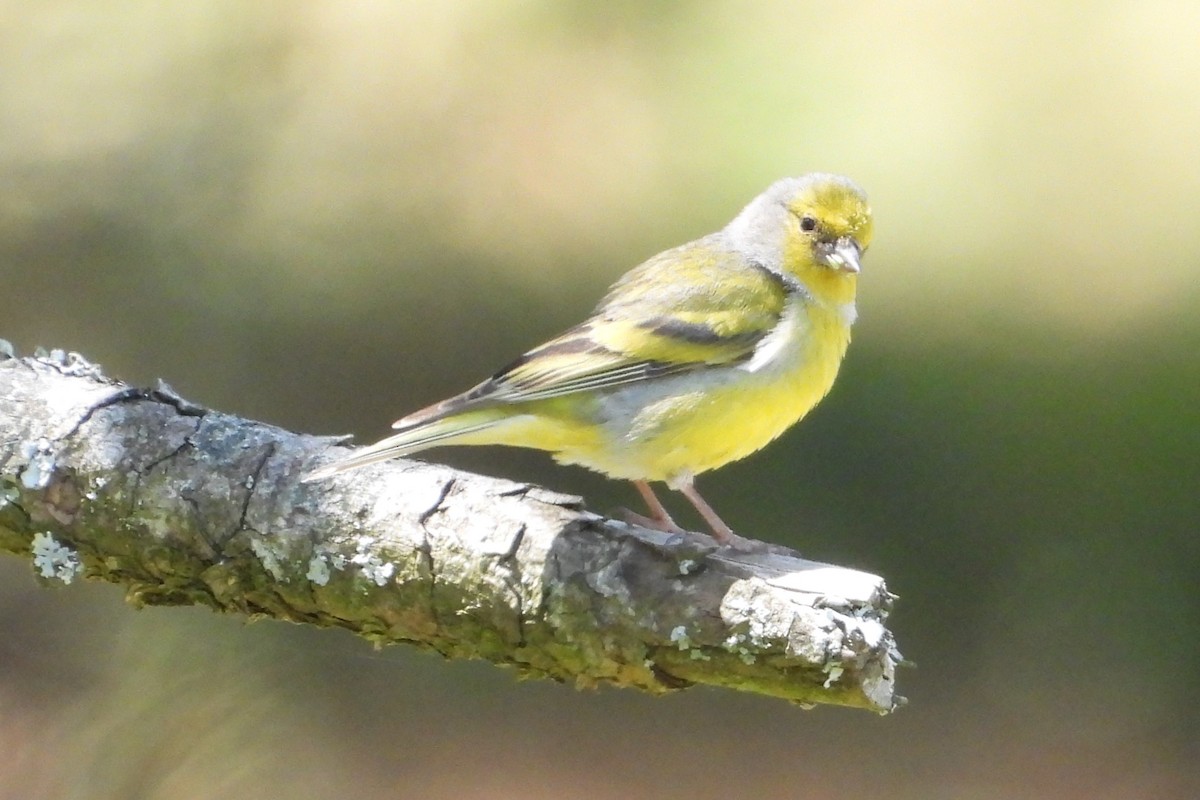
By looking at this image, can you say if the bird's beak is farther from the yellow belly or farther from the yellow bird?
the yellow belly

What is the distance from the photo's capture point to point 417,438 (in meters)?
2.22

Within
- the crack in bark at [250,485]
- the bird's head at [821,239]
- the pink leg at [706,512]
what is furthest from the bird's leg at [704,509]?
the crack in bark at [250,485]

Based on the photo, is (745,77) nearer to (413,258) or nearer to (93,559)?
(413,258)

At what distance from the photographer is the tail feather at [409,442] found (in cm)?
210

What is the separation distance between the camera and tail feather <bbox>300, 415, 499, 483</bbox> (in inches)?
82.7

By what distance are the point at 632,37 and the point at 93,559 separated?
3.76m

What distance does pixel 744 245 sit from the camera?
2846mm

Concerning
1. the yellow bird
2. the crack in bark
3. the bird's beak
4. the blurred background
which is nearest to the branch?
the crack in bark

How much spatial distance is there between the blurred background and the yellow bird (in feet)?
5.20

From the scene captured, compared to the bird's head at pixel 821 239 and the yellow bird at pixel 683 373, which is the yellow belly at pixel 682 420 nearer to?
the yellow bird at pixel 683 373

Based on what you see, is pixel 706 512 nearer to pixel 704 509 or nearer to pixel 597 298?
pixel 704 509

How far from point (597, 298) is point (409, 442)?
7.31 ft

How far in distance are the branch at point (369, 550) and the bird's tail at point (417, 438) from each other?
89mm

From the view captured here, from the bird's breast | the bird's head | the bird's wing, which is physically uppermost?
the bird's head
